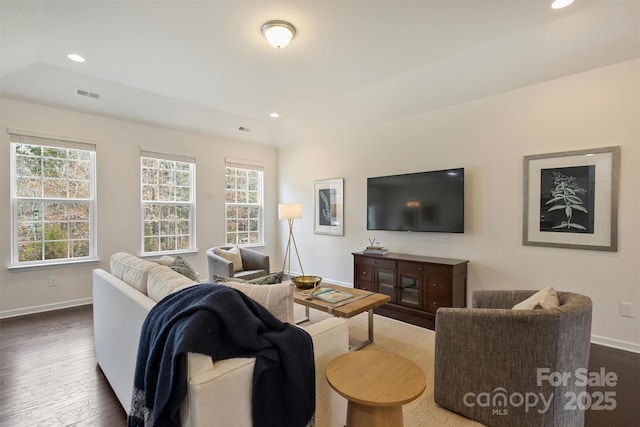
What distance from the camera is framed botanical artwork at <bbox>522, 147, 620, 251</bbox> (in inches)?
111

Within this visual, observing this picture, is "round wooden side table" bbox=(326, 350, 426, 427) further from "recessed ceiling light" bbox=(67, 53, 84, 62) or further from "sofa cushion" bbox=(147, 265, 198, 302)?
"recessed ceiling light" bbox=(67, 53, 84, 62)

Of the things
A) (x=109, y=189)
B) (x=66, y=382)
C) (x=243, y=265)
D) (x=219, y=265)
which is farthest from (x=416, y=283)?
(x=109, y=189)

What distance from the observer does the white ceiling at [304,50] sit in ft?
7.63

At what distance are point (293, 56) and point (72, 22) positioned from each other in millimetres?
1887

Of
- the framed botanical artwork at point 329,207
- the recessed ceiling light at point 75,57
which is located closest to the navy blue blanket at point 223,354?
the recessed ceiling light at point 75,57

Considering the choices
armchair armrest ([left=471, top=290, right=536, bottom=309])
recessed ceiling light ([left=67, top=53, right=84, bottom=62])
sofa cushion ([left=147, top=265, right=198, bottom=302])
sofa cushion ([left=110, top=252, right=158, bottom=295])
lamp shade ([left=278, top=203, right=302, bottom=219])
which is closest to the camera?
sofa cushion ([left=147, top=265, right=198, bottom=302])

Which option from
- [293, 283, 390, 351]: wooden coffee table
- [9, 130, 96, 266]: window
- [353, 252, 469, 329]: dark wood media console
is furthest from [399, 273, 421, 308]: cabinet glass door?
[9, 130, 96, 266]: window

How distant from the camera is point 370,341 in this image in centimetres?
295

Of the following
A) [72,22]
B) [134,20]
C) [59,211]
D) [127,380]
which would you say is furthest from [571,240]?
[59,211]

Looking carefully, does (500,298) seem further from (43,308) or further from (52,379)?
(43,308)

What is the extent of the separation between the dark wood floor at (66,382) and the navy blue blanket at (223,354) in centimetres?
102

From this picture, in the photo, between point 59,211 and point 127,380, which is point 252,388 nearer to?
point 127,380

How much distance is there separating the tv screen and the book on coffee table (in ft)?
5.51

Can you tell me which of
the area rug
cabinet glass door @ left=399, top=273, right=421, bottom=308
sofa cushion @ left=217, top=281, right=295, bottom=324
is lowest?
the area rug
